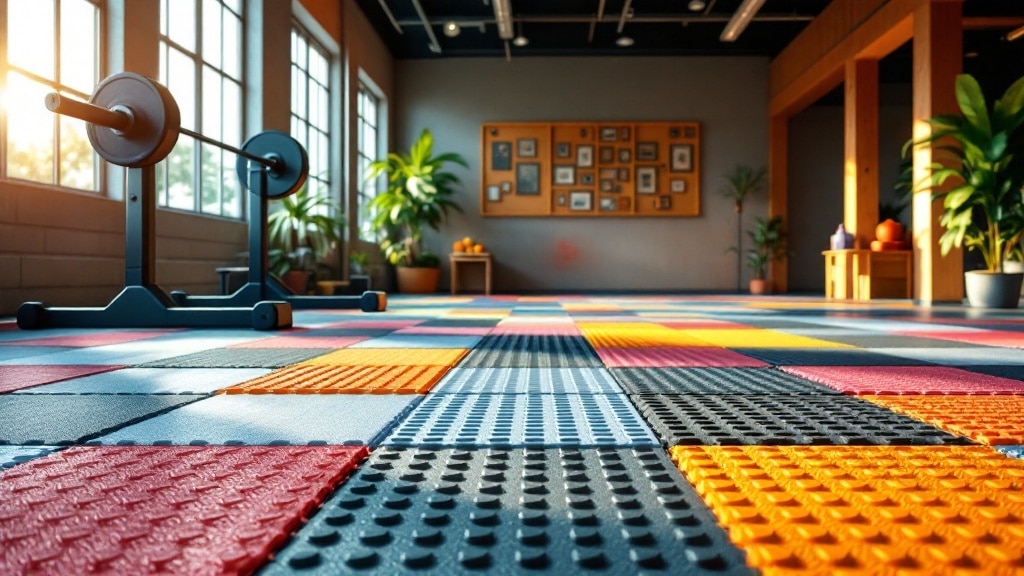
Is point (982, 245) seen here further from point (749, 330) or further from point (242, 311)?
point (242, 311)

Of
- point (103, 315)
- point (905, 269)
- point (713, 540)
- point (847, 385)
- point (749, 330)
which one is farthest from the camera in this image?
point (905, 269)

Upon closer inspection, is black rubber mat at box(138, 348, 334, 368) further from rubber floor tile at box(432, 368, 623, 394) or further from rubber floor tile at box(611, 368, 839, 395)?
rubber floor tile at box(611, 368, 839, 395)

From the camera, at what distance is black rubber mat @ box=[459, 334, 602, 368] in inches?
79.0

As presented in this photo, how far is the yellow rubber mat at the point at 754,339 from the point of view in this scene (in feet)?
8.58

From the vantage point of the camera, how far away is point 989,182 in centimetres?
552

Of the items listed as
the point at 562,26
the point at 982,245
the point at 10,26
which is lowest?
the point at 982,245

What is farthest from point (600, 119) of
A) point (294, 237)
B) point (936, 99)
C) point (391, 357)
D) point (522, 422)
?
point (522, 422)

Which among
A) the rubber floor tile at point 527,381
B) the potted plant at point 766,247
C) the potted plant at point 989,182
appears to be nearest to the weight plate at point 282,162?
the rubber floor tile at point 527,381

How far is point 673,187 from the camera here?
10.9 meters

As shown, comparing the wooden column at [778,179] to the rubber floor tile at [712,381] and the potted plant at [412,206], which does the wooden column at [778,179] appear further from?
the rubber floor tile at [712,381]

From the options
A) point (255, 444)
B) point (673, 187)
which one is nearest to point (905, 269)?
point (673, 187)

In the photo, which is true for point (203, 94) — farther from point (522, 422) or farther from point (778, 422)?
point (778, 422)

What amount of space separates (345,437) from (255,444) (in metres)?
0.13

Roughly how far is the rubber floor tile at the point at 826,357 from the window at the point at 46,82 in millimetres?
3683
